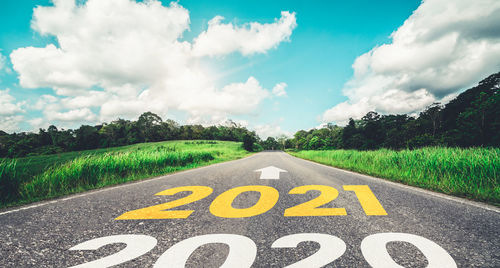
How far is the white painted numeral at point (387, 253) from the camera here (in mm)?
1553

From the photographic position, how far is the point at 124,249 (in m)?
1.85

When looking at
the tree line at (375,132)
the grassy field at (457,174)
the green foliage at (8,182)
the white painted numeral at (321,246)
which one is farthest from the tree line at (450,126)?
the green foliage at (8,182)

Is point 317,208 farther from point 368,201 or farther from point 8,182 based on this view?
point 8,182

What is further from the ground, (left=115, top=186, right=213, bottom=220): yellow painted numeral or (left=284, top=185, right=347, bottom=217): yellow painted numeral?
(left=115, top=186, right=213, bottom=220): yellow painted numeral

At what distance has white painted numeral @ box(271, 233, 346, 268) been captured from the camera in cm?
160

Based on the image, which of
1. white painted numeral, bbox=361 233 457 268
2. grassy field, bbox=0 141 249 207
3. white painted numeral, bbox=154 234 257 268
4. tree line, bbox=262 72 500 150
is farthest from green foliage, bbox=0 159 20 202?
tree line, bbox=262 72 500 150

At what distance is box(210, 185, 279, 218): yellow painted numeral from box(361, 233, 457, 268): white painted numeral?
144 cm

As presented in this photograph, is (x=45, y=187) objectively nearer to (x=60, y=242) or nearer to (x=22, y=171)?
(x=22, y=171)

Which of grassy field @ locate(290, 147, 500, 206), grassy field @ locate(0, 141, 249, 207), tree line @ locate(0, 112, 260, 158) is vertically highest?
tree line @ locate(0, 112, 260, 158)

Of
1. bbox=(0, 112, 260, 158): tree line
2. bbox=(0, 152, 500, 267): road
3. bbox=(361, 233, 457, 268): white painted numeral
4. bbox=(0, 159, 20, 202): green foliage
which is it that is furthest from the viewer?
bbox=(0, 112, 260, 158): tree line

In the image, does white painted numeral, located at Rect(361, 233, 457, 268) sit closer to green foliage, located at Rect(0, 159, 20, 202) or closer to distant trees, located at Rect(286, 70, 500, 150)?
green foliage, located at Rect(0, 159, 20, 202)

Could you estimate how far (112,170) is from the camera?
21.1ft

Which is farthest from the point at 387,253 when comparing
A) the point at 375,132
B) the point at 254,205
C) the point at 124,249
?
the point at 375,132

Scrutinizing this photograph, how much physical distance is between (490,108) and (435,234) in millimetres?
35662
